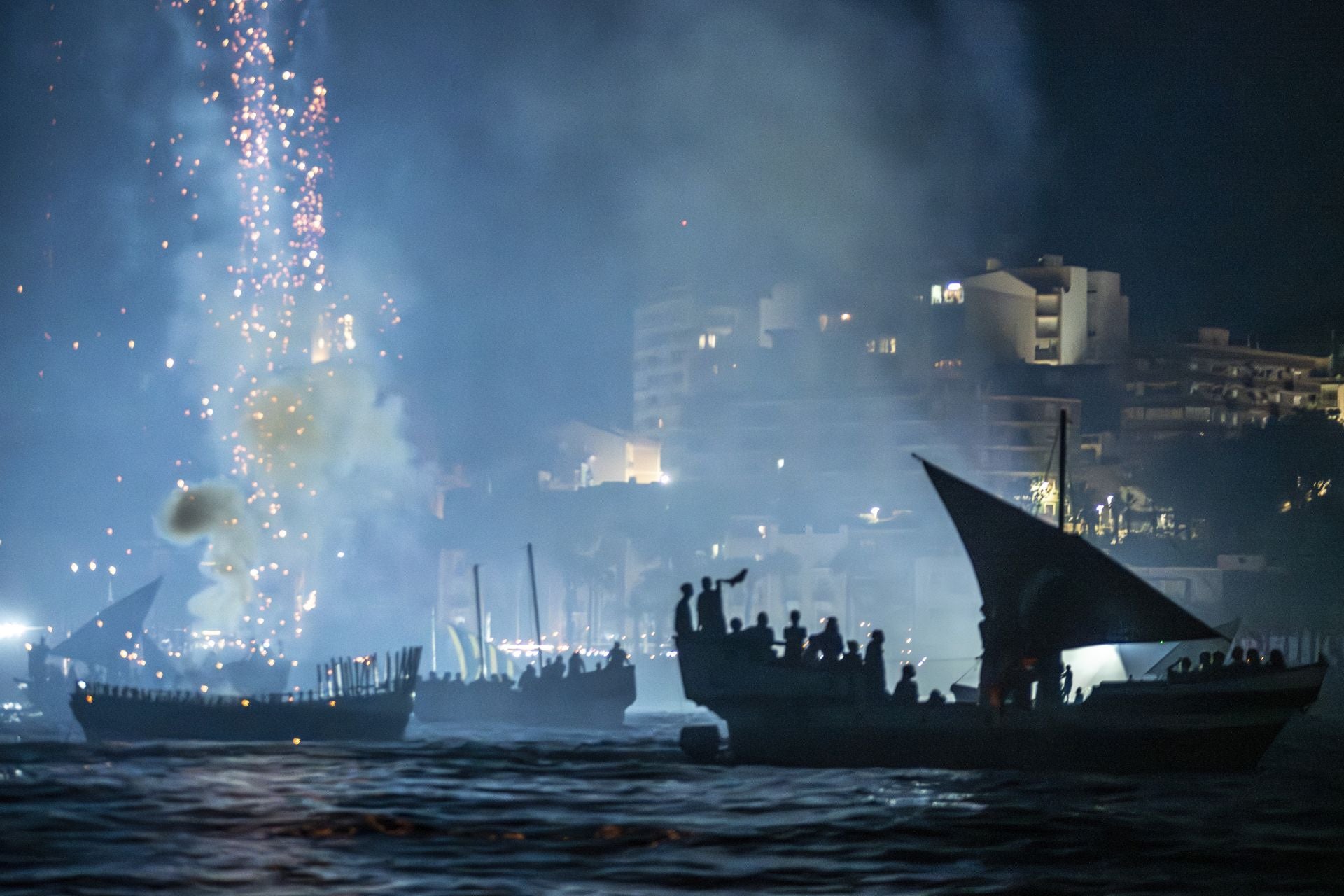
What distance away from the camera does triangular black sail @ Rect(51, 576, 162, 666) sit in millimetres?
70875

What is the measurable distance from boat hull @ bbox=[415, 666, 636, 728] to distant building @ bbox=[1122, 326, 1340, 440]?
237 feet

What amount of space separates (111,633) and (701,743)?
4271 cm

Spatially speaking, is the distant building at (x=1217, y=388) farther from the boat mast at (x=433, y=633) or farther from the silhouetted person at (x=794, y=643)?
the silhouetted person at (x=794, y=643)

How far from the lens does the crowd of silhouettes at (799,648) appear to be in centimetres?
3488

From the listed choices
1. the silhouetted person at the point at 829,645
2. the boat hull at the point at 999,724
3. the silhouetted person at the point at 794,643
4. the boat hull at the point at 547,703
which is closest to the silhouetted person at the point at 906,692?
the boat hull at the point at 999,724

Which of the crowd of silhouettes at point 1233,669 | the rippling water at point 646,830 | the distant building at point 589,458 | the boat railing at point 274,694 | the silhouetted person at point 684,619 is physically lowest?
the rippling water at point 646,830

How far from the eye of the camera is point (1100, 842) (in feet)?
78.7

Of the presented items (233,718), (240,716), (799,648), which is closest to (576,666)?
(240,716)

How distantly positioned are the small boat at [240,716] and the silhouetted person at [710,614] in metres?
20.9

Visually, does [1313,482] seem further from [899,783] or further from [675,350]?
[899,783]

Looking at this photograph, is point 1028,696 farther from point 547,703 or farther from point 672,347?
point 672,347

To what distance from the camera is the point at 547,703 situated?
6600 centimetres

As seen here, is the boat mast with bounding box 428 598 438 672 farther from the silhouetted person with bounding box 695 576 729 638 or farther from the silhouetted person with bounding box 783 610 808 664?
the silhouetted person with bounding box 783 610 808 664

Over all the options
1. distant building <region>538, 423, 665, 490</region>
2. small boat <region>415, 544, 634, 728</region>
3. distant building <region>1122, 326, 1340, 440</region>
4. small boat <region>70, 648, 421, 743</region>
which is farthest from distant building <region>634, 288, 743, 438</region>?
small boat <region>70, 648, 421, 743</region>
